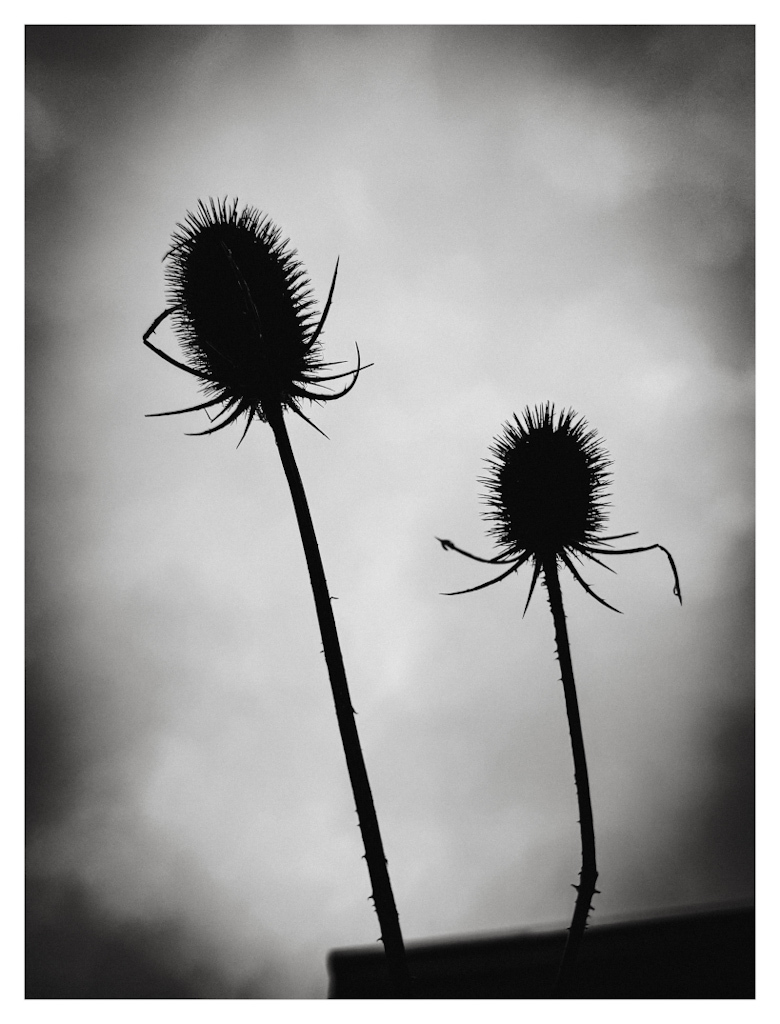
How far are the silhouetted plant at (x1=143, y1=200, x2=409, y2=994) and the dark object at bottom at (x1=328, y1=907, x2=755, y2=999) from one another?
0.56m

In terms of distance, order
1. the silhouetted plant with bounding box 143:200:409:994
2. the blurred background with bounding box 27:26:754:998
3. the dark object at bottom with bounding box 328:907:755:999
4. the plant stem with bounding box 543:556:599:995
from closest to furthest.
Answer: the plant stem with bounding box 543:556:599:995 < the silhouetted plant with bounding box 143:200:409:994 < the dark object at bottom with bounding box 328:907:755:999 < the blurred background with bounding box 27:26:754:998

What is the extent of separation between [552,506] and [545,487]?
82mm

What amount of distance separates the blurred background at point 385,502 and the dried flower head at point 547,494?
466 millimetres

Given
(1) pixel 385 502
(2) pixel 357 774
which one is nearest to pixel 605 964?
(2) pixel 357 774

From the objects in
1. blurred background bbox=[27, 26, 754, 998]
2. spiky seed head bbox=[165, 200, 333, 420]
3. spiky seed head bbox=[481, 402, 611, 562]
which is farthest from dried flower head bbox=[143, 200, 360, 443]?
spiky seed head bbox=[481, 402, 611, 562]

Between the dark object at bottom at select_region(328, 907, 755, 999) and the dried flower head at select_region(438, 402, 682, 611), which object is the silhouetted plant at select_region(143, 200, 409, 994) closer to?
the dark object at bottom at select_region(328, 907, 755, 999)

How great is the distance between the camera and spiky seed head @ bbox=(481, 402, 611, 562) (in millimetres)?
2795

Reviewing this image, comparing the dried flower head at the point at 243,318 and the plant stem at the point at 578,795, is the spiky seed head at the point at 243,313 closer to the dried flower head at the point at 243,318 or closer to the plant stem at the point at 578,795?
the dried flower head at the point at 243,318

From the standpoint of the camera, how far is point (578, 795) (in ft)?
8.28

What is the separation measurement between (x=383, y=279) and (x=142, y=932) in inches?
128

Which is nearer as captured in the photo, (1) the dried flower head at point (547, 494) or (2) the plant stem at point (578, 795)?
(2) the plant stem at point (578, 795)

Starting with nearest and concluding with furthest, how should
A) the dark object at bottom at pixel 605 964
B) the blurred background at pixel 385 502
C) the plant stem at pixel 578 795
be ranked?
the plant stem at pixel 578 795, the dark object at bottom at pixel 605 964, the blurred background at pixel 385 502

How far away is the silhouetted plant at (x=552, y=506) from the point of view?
2707mm

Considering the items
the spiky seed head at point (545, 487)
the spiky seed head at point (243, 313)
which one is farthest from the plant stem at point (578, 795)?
the spiky seed head at point (243, 313)
